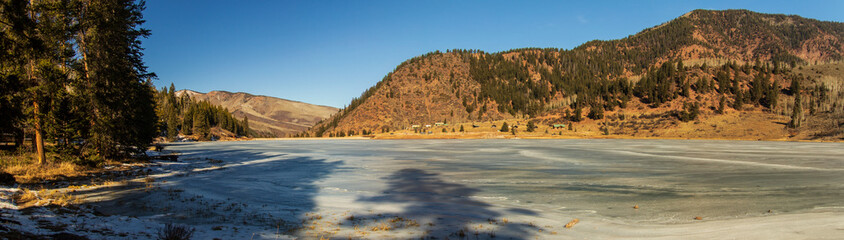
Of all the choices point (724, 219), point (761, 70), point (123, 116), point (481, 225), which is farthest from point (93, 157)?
point (761, 70)

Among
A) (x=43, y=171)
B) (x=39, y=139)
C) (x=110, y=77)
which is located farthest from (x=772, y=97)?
(x=39, y=139)

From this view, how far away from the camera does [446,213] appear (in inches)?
457

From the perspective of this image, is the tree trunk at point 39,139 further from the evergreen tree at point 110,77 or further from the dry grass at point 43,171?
the evergreen tree at point 110,77

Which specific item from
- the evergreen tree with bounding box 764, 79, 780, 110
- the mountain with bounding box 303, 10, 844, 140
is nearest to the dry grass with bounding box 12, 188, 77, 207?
the mountain with bounding box 303, 10, 844, 140

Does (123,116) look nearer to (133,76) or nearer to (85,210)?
(133,76)

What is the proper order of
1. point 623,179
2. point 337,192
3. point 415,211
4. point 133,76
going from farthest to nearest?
point 133,76
point 623,179
point 337,192
point 415,211

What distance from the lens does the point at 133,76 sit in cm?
2466

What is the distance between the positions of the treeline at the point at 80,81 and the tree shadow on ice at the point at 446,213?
1612 cm

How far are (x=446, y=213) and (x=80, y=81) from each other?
2232 cm

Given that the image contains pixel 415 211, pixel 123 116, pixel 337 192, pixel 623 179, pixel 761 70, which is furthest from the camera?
pixel 761 70

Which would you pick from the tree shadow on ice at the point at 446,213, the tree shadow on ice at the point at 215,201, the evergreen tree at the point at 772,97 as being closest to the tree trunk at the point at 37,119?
the tree shadow on ice at the point at 215,201

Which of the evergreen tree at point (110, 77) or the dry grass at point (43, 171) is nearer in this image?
the dry grass at point (43, 171)

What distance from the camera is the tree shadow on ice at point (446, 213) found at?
29.9ft

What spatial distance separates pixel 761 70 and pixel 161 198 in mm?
159870
